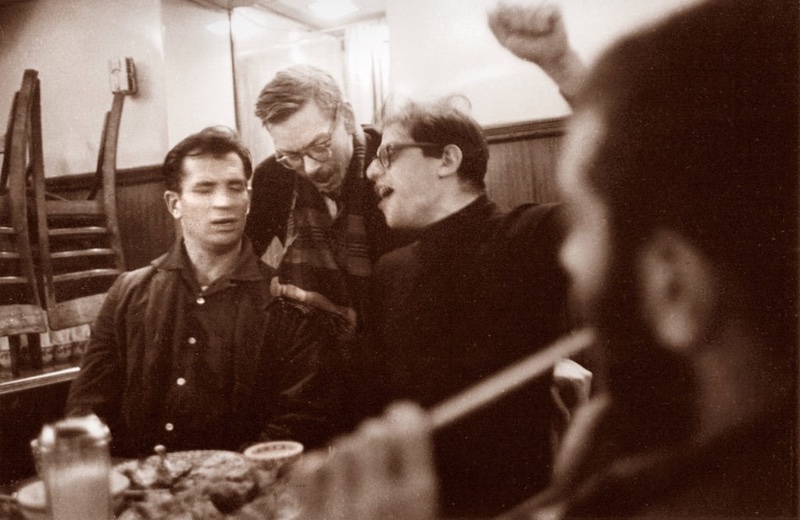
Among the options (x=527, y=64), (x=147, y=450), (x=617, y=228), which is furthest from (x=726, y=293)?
(x=147, y=450)

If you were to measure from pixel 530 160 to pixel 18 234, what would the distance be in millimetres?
1412

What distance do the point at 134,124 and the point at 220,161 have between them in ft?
1.01

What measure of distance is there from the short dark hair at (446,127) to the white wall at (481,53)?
28 mm

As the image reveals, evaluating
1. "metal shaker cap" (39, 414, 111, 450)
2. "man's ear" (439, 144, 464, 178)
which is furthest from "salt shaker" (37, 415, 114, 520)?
"man's ear" (439, 144, 464, 178)

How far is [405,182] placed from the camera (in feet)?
5.40

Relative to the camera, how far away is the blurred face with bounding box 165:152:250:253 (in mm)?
1750

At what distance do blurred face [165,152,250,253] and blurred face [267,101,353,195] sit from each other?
0.14m

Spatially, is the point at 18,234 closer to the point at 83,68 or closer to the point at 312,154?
the point at 83,68

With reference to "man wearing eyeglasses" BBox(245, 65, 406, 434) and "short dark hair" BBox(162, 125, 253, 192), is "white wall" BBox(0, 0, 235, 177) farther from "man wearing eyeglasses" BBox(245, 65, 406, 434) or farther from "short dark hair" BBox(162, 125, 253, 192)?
"man wearing eyeglasses" BBox(245, 65, 406, 434)

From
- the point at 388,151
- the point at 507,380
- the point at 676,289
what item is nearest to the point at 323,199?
the point at 388,151

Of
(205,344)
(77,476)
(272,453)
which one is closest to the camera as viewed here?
(77,476)

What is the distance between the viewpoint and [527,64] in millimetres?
1588

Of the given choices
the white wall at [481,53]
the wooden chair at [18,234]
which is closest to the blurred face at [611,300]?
the white wall at [481,53]

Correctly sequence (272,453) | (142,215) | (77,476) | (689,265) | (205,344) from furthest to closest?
1. (142,215)
2. (205,344)
3. (272,453)
4. (689,265)
5. (77,476)
